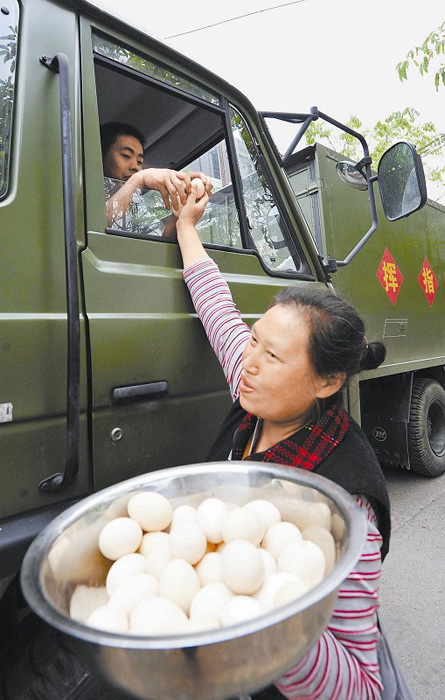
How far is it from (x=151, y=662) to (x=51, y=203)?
Answer: 1080 millimetres

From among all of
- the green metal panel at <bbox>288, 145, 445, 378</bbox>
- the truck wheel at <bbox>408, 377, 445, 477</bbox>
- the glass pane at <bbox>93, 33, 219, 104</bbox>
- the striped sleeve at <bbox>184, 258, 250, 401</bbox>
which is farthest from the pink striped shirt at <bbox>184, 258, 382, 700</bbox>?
the truck wheel at <bbox>408, 377, 445, 477</bbox>

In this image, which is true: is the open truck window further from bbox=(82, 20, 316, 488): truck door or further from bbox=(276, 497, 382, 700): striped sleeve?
bbox=(276, 497, 382, 700): striped sleeve

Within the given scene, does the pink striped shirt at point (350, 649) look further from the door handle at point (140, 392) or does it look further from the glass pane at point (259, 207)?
the glass pane at point (259, 207)

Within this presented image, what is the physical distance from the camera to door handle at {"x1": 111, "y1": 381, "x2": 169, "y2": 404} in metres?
1.30

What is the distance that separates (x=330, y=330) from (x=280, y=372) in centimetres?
17

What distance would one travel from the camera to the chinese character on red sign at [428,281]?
3.72m

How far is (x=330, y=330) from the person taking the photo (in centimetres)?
119

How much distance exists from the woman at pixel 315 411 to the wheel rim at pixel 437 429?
291 centimetres

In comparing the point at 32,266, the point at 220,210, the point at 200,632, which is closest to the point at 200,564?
the point at 200,632

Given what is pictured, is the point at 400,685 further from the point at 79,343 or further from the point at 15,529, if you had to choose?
the point at 79,343

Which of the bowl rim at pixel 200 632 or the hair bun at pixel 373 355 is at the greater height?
the hair bun at pixel 373 355

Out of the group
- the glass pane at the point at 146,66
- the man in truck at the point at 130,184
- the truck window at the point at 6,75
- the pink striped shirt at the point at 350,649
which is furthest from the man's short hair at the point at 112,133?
the pink striped shirt at the point at 350,649

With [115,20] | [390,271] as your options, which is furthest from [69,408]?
[390,271]

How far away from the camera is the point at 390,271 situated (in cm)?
334
